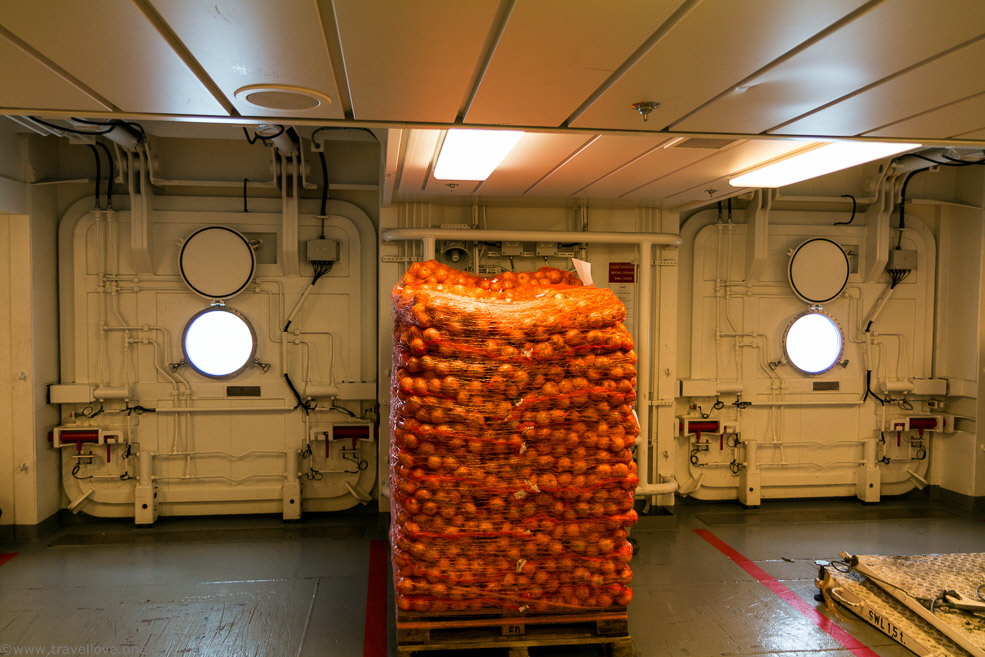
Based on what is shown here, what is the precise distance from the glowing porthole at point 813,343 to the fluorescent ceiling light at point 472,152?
4.34 metres

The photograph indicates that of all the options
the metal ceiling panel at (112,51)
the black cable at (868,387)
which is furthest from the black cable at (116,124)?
the black cable at (868,387)

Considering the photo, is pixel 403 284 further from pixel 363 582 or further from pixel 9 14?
pixel 9 14

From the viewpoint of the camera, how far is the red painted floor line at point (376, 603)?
13.1 feet

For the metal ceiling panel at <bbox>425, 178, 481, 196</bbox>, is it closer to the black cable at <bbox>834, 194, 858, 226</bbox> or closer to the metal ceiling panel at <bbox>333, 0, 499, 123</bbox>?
the metal ceiling panel at <bbox>333, 0, 499, 123</bbox>

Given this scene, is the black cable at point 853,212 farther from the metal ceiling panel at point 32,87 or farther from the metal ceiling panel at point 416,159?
the metal ceiling panel at point 32,87

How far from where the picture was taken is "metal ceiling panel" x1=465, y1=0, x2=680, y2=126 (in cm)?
172

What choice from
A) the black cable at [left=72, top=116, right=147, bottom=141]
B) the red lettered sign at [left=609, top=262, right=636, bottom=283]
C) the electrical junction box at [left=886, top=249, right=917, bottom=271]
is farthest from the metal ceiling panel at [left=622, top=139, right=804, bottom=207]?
the black cable at [left=72, top=116, right=147, bottom=141]

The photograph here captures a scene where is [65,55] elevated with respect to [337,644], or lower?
elevated

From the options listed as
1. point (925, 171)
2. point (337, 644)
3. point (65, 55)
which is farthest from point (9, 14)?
point (925, 171)

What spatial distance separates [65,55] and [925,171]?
7.95 meters

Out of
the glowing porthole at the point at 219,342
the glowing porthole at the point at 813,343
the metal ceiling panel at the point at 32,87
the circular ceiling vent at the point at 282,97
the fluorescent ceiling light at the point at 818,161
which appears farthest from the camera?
the glowing porthole at the point at 813,343

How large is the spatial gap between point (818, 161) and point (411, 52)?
10.1 ft

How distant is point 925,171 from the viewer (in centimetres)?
690

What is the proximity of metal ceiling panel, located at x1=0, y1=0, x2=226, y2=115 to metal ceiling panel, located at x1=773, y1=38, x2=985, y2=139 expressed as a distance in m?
2.52
